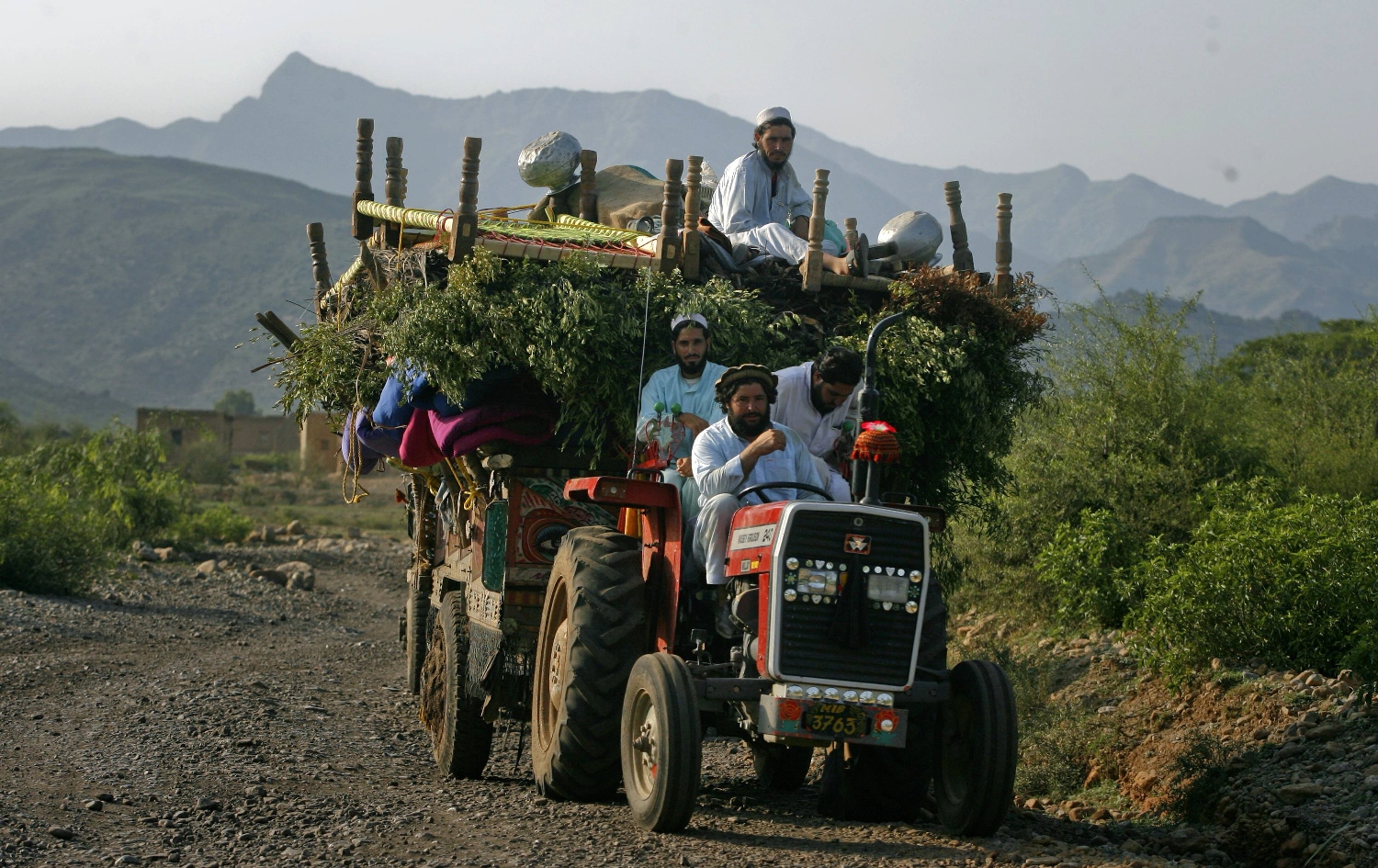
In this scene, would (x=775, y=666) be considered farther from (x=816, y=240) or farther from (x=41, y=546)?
(x=41, y=546)

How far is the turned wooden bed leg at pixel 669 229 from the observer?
26.6 ft

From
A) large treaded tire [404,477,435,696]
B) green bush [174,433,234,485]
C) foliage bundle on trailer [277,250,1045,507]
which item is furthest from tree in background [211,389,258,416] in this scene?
foliage bundle on trailer [277,250,1045,507]

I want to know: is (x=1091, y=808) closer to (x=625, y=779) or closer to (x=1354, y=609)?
(x=1354, y=609)

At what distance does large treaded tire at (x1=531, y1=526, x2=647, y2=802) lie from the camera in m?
6.36

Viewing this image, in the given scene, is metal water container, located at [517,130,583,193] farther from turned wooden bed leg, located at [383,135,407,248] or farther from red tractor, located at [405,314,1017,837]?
red tractor, located at [405,314,1017,837]

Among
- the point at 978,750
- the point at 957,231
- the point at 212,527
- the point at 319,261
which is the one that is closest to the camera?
the point at 978,750

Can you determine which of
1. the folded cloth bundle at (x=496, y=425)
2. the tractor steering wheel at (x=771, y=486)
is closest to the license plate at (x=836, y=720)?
the tractor steering wheel at (x=771, y=486)

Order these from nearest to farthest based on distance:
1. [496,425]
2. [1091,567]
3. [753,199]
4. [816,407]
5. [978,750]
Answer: [978,750] → [816,407] → [496,425] → [753,199] → [1091,567]

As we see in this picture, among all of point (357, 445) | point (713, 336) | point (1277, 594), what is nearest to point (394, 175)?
point (357, 445)

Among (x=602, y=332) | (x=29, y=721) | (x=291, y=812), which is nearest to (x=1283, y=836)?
(x=602, y=332)

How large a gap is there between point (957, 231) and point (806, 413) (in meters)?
2.29

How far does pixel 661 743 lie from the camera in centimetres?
568

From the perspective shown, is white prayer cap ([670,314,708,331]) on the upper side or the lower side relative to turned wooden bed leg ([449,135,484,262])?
lower

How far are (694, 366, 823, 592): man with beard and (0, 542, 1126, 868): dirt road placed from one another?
4.56 ft
